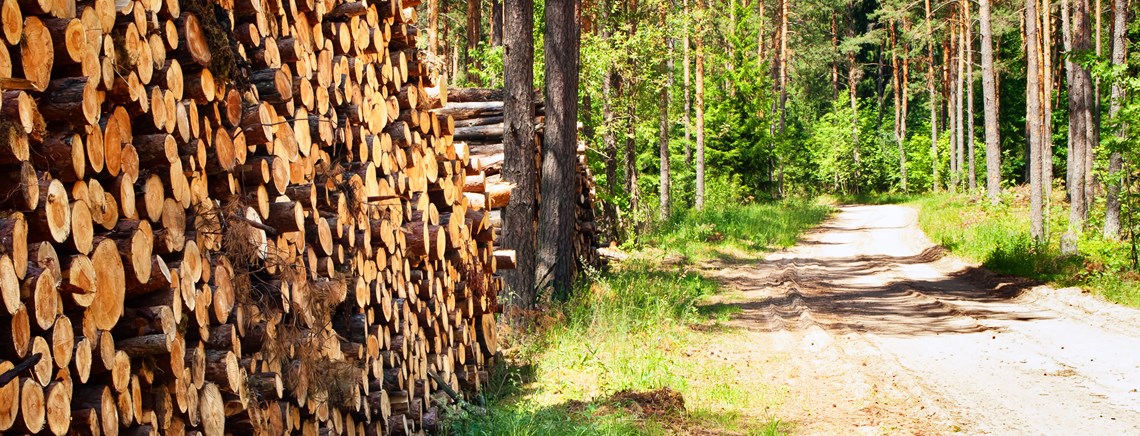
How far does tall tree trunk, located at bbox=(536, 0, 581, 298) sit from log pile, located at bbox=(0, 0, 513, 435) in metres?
4.57

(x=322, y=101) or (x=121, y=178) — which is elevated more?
(x=322, y=101)

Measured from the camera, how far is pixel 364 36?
6105mm

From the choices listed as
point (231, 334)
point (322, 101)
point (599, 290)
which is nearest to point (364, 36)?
point (322, 101)

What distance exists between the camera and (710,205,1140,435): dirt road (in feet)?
24.0

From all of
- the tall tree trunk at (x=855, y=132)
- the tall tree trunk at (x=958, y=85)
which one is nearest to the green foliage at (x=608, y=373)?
the tall tree trunk at (x=958, y=85)

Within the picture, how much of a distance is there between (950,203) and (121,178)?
108 feet

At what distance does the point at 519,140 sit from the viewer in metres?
10.8

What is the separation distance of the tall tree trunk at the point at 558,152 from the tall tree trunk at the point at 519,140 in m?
0.64

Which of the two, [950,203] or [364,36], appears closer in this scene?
[364,36]

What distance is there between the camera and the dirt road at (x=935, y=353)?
732 centimetres

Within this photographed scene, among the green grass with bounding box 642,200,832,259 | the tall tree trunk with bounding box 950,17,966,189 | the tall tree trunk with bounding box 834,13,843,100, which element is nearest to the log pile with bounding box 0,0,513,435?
the green grass with bounding box 642,200,832,259

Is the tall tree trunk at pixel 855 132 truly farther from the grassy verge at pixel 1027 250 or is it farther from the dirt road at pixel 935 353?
the dirt road at pixel 935 353

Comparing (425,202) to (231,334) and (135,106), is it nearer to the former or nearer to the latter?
(231,334)

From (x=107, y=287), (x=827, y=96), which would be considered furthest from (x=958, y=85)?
(x=107, y=287)
